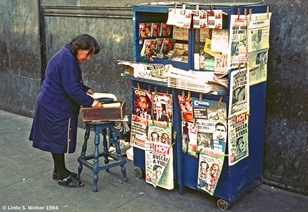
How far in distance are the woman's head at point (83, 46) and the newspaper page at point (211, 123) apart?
114cm

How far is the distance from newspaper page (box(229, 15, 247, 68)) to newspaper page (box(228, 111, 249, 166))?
1.69 ft

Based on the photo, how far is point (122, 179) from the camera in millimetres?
4914

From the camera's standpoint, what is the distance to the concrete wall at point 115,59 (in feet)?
14.3

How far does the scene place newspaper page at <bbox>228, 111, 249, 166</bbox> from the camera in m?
4.01

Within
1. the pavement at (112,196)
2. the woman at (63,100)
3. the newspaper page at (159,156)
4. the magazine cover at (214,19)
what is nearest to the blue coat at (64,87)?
the woman at (63,100)

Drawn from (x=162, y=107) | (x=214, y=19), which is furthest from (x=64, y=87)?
(x=214, y=19)

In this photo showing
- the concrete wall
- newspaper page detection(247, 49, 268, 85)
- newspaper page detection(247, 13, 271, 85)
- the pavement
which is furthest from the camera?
the concrete wall

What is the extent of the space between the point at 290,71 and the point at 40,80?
4.29 metres

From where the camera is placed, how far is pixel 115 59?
20.2 ft

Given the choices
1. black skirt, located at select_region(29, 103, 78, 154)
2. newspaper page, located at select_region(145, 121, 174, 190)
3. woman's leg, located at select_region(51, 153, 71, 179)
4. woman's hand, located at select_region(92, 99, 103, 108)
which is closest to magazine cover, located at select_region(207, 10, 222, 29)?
newspaper page, located at select_region(145, 121, 174, 190)

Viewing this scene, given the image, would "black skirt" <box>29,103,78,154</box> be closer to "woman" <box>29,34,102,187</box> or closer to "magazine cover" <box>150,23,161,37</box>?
"woman" <box>29,34,102,187</box>

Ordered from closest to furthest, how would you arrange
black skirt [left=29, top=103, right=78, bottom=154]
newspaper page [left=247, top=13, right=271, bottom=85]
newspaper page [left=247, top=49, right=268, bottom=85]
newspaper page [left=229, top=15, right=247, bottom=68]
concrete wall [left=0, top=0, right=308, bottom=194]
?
newspaper page [left=229, top=15, right=247, bottom=68]
newspaper page [left=247, top=13, right=271, bottom=85]
newspaper page [left=247, top=49, right=268, bottom=85]
concrete wall [left=0, top=0, right=308, bottom=194]
black skirt [left=29, top=103, right=78, bottom=154]

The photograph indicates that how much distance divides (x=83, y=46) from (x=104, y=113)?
27.0 inches

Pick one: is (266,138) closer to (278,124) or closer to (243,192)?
(278,124)
